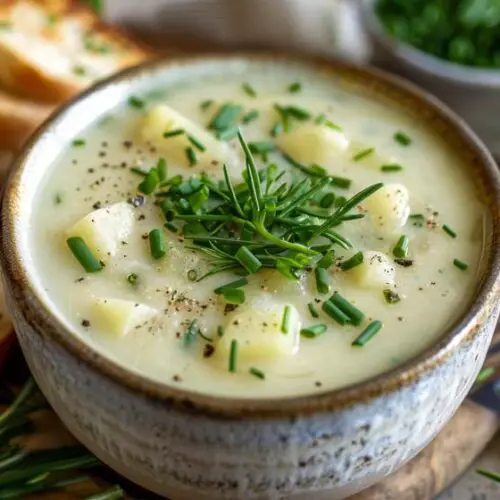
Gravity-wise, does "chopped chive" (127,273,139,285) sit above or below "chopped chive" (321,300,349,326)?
below

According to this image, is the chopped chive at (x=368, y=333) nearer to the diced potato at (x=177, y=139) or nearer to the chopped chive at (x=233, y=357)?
the chopped chive at (x=233, y=357)

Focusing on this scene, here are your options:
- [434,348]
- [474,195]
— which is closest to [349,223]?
[474,195]

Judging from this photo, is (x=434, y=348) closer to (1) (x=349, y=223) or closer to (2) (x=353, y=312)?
(2) (x=353, y=312)

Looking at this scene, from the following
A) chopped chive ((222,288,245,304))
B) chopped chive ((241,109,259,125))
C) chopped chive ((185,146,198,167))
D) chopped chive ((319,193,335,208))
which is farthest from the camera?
chopped chive ((241,109,259,125))

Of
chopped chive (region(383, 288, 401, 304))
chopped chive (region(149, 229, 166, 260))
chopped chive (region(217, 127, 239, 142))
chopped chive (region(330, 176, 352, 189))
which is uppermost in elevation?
chopped chive (region(330, 176, 352, 189))

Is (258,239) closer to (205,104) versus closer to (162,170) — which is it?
(162,170)

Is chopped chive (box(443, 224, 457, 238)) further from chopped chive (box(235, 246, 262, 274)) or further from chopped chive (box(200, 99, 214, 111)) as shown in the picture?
chopped chive (box(200, 99, 214, 111))

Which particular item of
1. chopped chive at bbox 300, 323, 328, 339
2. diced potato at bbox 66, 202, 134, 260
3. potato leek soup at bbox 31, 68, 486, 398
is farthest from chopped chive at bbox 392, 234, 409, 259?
diced potato at bbox 66, 202, 134, 260
